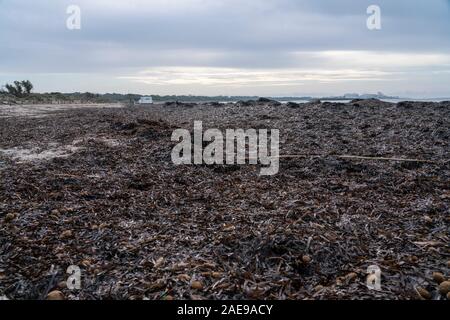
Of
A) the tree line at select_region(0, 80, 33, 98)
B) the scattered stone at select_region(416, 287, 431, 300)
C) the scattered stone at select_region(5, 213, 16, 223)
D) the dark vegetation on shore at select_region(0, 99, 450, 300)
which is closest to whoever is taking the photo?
the scattered stone at select_region(416, 287, 431, 300)

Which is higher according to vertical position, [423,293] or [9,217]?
[9,217]

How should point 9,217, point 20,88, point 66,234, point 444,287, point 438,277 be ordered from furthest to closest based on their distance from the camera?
point 20,88 < point 9,217 < point 66,234 < point 438,277 < point 444,287

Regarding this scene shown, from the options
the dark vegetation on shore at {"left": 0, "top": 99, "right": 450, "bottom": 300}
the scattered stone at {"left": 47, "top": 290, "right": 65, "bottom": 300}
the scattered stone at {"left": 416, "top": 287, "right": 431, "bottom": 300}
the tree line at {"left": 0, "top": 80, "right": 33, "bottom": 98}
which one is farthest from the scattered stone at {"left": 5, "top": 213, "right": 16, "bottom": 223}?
the tree line at {"left": 0, "top": 80, "right": 33, "bottom": 98}

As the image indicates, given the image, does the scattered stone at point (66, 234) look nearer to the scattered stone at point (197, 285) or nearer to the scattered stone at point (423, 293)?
the scattered stone at point (197, 285)

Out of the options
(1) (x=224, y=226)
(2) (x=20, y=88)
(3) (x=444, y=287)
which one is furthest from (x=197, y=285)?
(2) (x=20, y=88)

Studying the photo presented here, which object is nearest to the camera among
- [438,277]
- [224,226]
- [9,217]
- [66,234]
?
[438,277]

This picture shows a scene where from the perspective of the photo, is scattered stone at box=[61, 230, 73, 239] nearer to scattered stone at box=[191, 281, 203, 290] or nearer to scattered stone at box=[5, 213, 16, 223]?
scattered stone at box=[5, 213, 16, 223]

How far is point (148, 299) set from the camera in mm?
3389

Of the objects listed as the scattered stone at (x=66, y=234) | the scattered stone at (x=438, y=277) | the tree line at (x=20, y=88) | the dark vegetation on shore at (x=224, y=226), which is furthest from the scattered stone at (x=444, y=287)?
the tree line at (x=20, y=88)

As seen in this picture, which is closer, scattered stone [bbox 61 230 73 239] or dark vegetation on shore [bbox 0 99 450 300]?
dark vegetation on shore [bbox 0 99 450 300]

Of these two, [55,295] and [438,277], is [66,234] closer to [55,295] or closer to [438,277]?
[55,295]

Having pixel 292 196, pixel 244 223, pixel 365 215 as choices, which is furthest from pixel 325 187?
pixel 244 223
